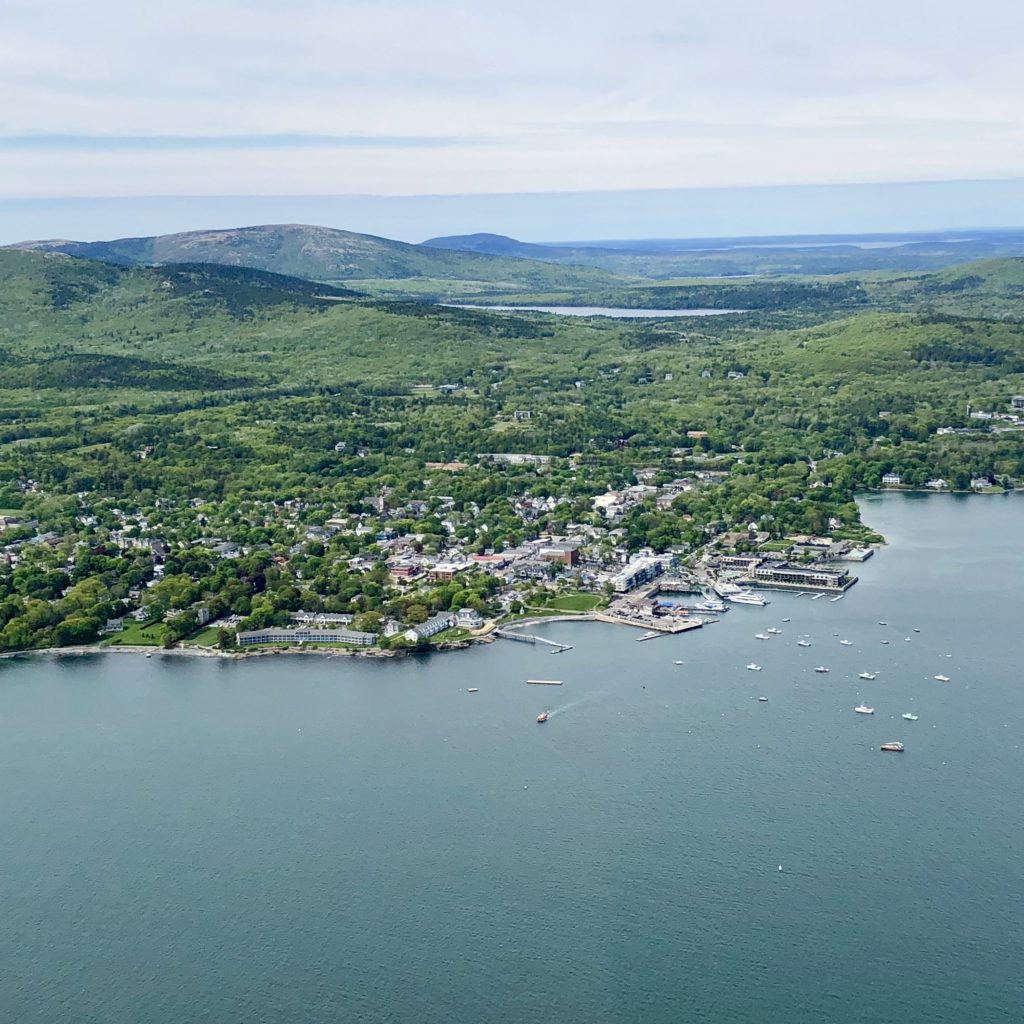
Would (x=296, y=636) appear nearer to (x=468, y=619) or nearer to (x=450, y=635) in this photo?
(x=450, y=635)

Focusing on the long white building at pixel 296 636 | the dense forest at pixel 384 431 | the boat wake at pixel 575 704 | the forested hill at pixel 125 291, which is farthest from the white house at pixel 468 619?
the forested hill at pixel 125 291

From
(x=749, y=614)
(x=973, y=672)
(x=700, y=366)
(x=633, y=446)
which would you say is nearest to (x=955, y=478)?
(x=633, y=446)

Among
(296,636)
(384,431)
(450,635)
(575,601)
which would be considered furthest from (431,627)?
(384,431)

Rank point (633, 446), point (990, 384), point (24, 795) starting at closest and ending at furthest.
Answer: point (24, 795)
point (633, 446)
point (990, 384)

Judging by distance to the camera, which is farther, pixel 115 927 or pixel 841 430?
pixel 841 430

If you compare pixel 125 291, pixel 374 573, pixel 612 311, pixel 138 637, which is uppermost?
pixel 125 291

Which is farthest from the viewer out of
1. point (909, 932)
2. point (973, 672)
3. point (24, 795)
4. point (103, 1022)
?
point (973, 672)

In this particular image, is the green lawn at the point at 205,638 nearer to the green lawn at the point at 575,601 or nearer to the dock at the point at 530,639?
the dock at the point at 530,639

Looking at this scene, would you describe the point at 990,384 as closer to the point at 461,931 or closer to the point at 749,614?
the point at 749,614
